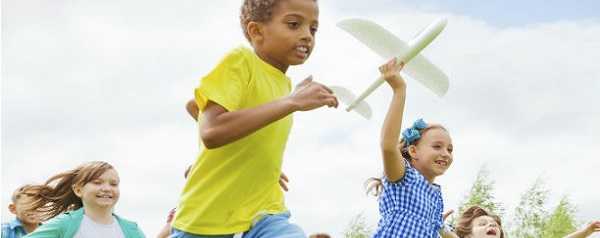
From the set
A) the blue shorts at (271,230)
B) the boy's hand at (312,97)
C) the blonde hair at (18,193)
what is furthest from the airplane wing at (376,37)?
the blonde hair at (18,193)

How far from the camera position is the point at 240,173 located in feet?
14.3

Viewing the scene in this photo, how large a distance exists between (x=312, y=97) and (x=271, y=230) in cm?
62

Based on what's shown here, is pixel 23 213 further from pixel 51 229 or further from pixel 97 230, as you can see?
pixel 51 229

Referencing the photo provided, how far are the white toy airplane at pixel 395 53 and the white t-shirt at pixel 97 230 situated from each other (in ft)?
8.70

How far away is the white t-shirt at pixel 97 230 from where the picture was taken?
22.4ft

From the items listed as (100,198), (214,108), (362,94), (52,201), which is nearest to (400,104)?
(362,94)

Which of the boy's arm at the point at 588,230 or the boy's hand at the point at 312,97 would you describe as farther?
the boy's arm at the point at 588,230

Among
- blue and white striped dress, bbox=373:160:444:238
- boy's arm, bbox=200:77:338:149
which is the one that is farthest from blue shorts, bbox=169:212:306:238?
blue and white striped dress, bbox=373:160:444:238

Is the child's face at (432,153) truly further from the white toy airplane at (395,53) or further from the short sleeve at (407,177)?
the white toy airplane at (395,53)

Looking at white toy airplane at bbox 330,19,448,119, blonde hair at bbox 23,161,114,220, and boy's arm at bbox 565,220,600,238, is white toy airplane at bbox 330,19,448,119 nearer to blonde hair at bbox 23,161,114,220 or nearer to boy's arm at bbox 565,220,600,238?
blonde hair at bbox 23,161,114,220

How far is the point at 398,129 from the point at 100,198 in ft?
7.90

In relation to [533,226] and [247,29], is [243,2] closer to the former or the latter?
[247,29]

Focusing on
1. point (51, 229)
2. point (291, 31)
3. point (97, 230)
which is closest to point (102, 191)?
point (97, 230)

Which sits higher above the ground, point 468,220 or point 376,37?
point 376,37
